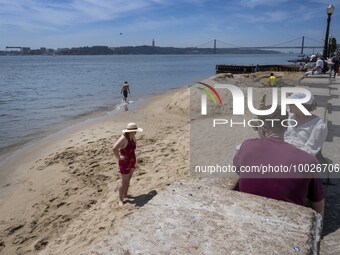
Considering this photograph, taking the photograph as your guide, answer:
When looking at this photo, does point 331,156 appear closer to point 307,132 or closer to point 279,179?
point 307,132

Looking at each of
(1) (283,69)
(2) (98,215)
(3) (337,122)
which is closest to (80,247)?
(2) (98,215)

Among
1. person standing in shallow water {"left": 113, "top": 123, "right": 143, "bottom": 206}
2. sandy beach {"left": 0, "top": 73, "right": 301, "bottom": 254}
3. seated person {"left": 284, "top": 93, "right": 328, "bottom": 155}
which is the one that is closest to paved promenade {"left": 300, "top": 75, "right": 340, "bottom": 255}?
seated person {"left": 284, "top": 93, "right": 328, "bottom": 155}

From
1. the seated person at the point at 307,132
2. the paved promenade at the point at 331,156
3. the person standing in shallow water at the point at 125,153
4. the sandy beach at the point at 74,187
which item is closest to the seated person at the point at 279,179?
the paved promenade at the point at 331,156

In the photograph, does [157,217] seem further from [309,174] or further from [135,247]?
[309,174]

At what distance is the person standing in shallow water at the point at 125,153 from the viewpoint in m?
5.29

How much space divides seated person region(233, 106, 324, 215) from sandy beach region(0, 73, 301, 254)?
9.19 ft

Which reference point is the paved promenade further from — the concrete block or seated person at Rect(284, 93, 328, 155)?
the concrete block

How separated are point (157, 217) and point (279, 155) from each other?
3.84ft

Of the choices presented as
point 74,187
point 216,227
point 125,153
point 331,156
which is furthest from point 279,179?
point 74,187

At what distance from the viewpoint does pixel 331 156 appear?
15.5 ft

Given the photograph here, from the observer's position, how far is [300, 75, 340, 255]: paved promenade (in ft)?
8.72

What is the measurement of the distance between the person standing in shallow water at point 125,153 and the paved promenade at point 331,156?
3.13 metres

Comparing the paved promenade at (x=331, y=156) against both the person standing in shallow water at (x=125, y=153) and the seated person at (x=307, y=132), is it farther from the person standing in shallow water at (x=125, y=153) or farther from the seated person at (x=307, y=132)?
the person standing in shallow water at (x=125, y=153)

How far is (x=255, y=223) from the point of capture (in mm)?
Result: 1944
